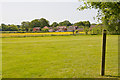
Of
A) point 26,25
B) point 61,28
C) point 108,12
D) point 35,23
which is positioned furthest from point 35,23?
point 108,12

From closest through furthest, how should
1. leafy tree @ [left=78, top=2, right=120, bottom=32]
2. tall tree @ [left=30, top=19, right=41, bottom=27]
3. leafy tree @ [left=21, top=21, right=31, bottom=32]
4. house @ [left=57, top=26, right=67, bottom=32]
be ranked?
1. leafy tree @ [left=78, top=2, right=120, bottom=32]
2. leafy tree @ [left=21, top=21, right=31, bottom=32]
3. tall tree @ [left=30, top=19, right=41, bottom=27]
4. house @ [left=57, top=26, right=67, bottom=32]

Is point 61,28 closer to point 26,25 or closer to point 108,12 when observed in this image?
point 26,25

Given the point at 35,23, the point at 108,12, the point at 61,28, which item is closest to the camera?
the point at 108,12

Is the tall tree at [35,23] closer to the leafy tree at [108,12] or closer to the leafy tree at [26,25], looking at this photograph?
the leafy tree at [26,25]

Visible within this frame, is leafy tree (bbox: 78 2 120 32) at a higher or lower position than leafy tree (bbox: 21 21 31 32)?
lower

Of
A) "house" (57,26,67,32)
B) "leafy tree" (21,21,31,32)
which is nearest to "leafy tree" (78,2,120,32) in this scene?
"leafy tree" (21,21,31,32)

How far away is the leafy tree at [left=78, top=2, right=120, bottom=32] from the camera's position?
6346 millimetres

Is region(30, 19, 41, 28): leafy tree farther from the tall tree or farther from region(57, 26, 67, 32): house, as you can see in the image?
region(57, 26, 67, 32): house

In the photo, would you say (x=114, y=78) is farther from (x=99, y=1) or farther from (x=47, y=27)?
(x=47, y=27)

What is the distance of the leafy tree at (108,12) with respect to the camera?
6346 mm

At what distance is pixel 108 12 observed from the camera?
22.5ft

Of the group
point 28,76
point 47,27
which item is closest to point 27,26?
point 47,27

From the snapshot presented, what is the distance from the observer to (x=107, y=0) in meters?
6.16

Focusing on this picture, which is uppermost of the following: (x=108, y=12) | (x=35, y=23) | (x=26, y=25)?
(x=35, y=23)
